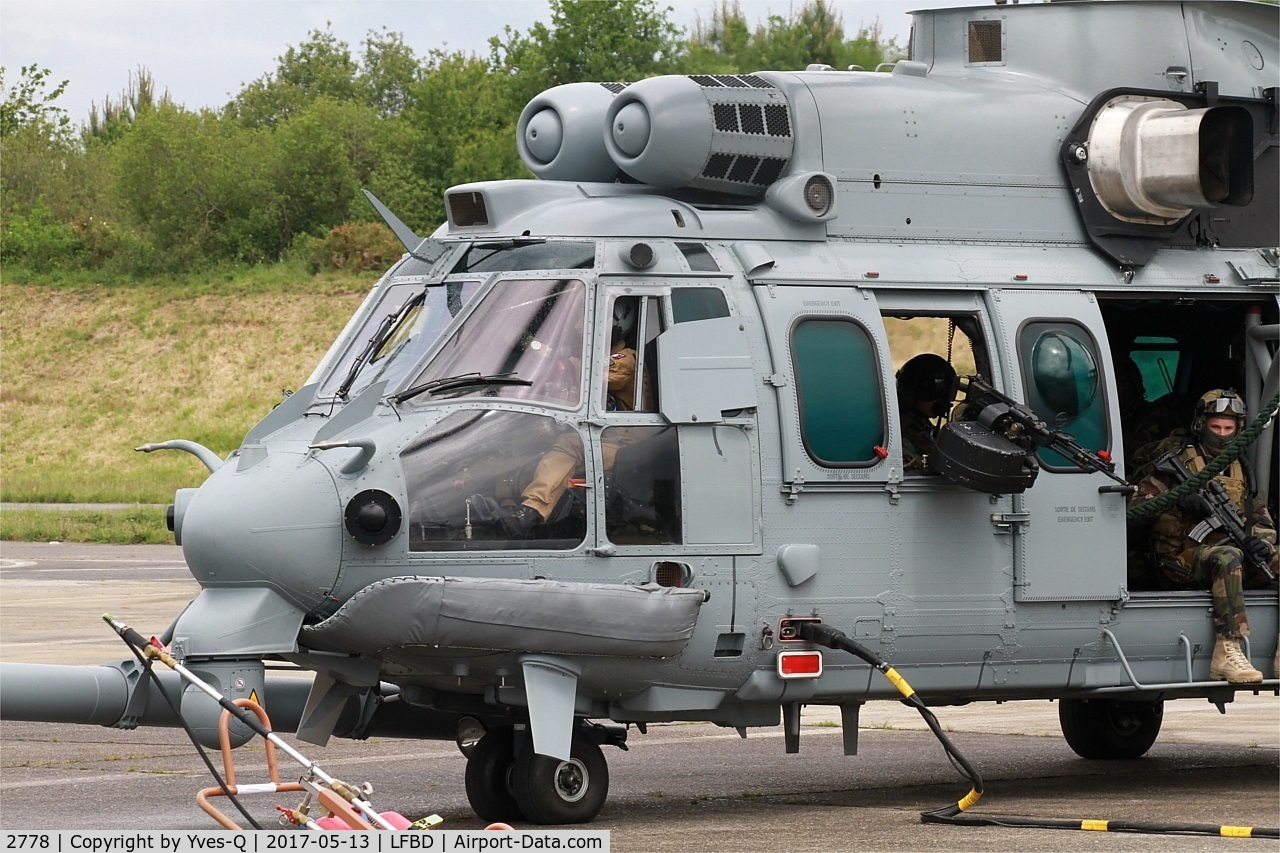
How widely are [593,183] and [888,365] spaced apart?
1.78 m

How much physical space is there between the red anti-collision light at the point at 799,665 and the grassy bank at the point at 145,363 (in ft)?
128

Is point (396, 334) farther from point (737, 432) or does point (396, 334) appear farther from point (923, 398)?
point (923, 398)

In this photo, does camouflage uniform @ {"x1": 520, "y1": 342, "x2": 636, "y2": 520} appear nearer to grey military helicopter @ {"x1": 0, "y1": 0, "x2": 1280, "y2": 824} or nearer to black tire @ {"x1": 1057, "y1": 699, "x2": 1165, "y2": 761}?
grey military helicopter @ {"x1": 0, "y1": 0, "x2": 1280, "y2": 824}

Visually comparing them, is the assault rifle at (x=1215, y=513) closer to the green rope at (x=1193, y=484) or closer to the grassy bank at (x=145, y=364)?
the green rope at (x=1193, y=484)

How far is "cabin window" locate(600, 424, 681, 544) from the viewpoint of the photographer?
28.6ft

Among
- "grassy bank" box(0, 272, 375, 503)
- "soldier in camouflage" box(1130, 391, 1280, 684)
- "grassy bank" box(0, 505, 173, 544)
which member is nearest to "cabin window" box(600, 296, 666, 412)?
"soldier in camouflage" box(1130, 391, 1280, 684)

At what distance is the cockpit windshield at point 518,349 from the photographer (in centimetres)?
875

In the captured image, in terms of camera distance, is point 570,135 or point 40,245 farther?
point 40,245

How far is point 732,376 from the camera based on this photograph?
898 cm

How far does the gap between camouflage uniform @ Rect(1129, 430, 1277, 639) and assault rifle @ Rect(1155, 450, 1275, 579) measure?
4 cm

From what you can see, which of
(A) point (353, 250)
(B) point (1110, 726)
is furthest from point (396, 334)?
(A) point (353, 250)

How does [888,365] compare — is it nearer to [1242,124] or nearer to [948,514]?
[948,514]

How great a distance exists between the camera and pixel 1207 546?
10320 mm

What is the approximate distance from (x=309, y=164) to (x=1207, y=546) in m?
52.5
